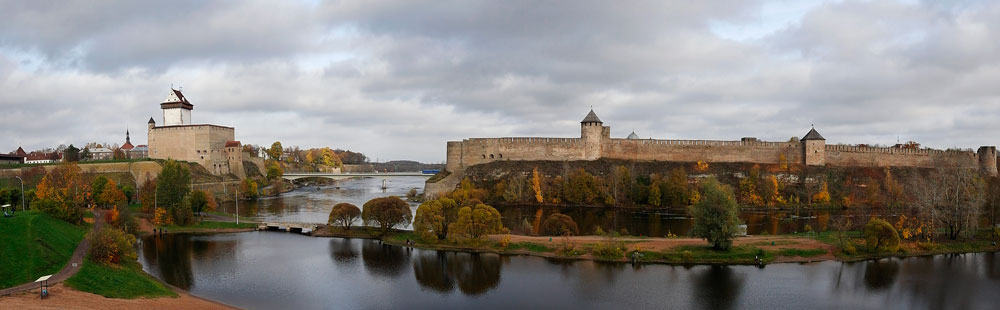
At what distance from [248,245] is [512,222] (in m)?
14.3

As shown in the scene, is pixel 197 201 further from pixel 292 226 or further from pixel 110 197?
pixel 292 226

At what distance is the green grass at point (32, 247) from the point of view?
15023 millimetres

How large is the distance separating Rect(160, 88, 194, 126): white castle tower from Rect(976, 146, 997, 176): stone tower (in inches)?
2955

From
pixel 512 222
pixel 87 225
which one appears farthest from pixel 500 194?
pixel 87 225

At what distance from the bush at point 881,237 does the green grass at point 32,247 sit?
93.0 feet

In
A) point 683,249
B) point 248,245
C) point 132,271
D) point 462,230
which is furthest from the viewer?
point 248,245

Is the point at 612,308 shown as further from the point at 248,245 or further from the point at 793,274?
the point at 248,245

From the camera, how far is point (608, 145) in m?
50.9

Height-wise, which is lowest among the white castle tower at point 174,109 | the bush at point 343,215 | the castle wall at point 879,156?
the bush at point 343,215

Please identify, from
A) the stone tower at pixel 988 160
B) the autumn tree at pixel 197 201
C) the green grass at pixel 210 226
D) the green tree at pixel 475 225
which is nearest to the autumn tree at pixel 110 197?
the autumn tree at pixel 197 201

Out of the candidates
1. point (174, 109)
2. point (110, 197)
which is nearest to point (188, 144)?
point (174, 109)

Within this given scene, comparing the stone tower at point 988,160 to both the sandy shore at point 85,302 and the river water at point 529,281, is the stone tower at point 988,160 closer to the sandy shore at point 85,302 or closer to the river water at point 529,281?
the river water at point 529,281

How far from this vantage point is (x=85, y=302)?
1389 centimetres

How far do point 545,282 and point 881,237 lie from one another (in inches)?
557
